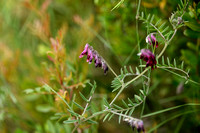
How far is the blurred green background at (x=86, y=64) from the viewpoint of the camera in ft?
2.56

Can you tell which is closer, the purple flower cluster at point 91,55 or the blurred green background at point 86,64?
the purple flower cluster at point 91,55

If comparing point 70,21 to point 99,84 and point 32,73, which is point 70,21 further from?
point 99,84

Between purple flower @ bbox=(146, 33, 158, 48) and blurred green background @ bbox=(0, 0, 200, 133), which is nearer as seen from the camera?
purple flower @ bbox=(146, 33, 158, 48)

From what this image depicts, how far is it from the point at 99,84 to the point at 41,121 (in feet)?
1.43

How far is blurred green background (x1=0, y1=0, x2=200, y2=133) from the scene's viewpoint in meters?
0.78

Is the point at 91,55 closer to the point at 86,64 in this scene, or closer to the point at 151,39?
the point at 151,39

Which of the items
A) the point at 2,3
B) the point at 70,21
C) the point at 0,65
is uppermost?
the point at 2,3

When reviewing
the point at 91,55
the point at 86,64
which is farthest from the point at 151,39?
the point at 86,64

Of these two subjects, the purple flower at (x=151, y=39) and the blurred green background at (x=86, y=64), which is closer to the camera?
the purple flower at (x=151, y=39)

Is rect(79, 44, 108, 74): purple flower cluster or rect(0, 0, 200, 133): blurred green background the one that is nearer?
rect(79, 44, 108, 74): purple flower cluster

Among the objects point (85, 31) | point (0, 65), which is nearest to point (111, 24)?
point (85, 31)

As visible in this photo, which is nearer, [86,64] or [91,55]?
[91,55]

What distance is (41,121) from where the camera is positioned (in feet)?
3.82

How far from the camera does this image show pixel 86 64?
0.91m
